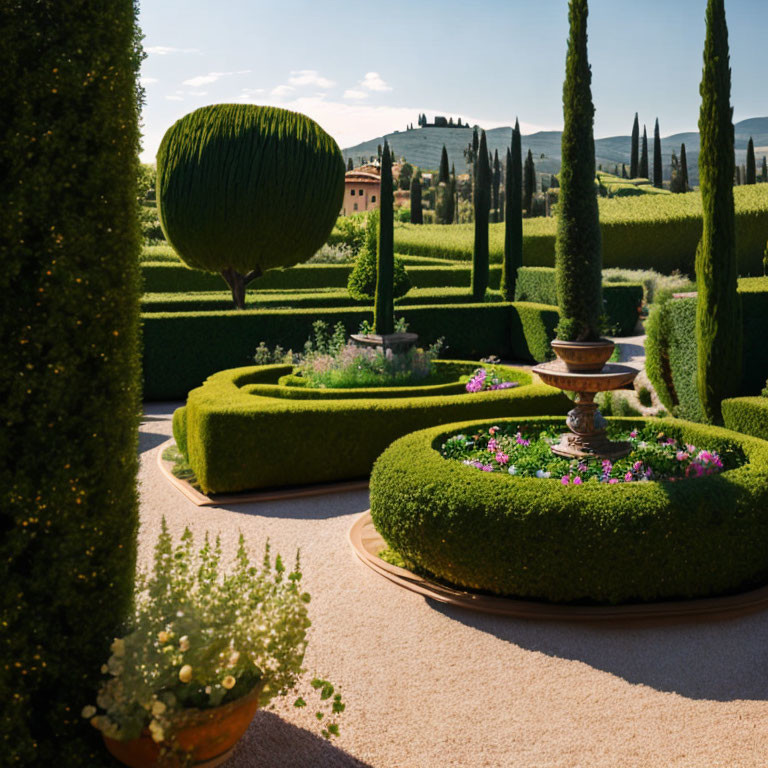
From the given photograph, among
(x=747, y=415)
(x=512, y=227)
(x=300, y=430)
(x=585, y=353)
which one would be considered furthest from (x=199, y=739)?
(x=512, y=227)

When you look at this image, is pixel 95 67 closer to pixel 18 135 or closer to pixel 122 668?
pixel 18 135

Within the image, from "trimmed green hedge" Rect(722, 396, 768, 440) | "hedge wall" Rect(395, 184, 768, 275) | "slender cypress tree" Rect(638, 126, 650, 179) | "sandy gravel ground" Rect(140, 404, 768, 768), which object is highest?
"slender cypress tree" Rect(638, 126, 650, 179)

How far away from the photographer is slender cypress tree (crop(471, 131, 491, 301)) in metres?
21.8

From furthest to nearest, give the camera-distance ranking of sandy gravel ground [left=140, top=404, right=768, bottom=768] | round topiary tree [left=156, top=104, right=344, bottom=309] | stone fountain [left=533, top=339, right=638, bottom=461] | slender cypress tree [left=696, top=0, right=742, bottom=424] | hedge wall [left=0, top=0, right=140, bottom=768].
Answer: round topiary tree [left=156, top=104, right=344, bottom=309], slender cypress tree [left=696, top=0, right=742, bottom=424], stone fountain [left=533, top=339, right=638, bottom=461], sandy gravel ground [left=140, top=404, right=768, bottom=768], hedge wall [left=0, top=0, right=140, bottom=768]

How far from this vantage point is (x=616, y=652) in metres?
4.79

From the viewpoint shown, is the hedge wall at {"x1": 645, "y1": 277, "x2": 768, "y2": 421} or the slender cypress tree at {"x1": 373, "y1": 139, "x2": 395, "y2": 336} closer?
the hedge wall at {"x1": 645, "y1": 277, "x2": 768, "y2": 421}

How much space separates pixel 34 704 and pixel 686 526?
406 centimetres

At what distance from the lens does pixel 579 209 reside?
22.4 ft

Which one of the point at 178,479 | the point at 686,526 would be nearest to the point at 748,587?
the point at 686,526

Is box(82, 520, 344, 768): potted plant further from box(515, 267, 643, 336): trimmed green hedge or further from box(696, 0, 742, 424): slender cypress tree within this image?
box(515, 267, 643, 336): trimmed green hedge

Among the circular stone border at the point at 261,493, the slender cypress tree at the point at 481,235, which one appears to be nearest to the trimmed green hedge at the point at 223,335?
the slender cypress tree at the point at 481,235

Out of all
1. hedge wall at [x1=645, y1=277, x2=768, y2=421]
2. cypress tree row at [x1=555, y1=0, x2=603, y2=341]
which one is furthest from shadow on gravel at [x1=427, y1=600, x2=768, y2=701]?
hedge wall at [x1=645, y1=277, x2=768, y2=421]

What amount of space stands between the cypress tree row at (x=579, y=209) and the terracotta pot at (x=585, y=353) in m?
0.11

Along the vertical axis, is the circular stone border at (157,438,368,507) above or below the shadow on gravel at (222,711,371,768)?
above
